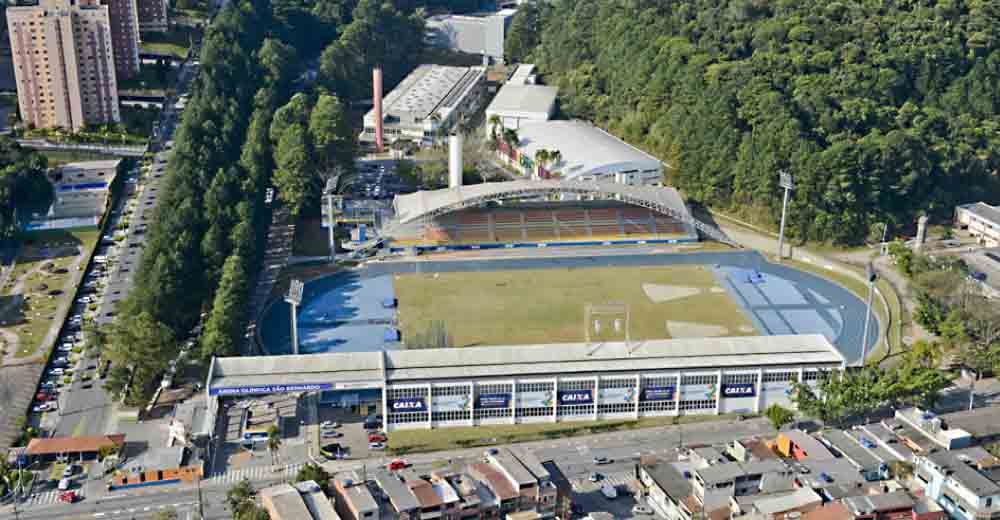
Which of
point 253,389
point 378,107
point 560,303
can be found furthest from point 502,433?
point 378,107

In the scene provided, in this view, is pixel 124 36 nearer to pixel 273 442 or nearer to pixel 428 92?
pixel 428 92

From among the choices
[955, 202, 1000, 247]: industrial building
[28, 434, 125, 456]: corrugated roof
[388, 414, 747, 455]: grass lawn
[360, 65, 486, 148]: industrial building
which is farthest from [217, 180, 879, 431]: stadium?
[360, 65, 486, 148]: industrial building

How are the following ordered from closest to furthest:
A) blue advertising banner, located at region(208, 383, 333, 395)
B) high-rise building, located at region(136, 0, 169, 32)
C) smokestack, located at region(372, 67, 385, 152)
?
blue advertising banner, located at region(208, 383, 333, 395), smokestack, located at region(372, 67, 385, 152), high-rise building, located at region(136, 0, 169, 32)

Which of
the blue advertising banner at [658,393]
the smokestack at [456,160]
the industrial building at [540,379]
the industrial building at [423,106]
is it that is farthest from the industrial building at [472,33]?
the blue advertising banner at [658,393]

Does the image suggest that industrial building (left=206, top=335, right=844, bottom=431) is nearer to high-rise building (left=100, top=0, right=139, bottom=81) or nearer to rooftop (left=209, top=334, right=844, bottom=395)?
rooftop (left=209, top=334, right=844, bottom=395)

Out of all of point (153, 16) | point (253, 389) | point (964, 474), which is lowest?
point (964, 474)

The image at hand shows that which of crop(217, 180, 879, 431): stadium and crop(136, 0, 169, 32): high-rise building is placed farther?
crop(136, 0, 169, 32): high-rise building
